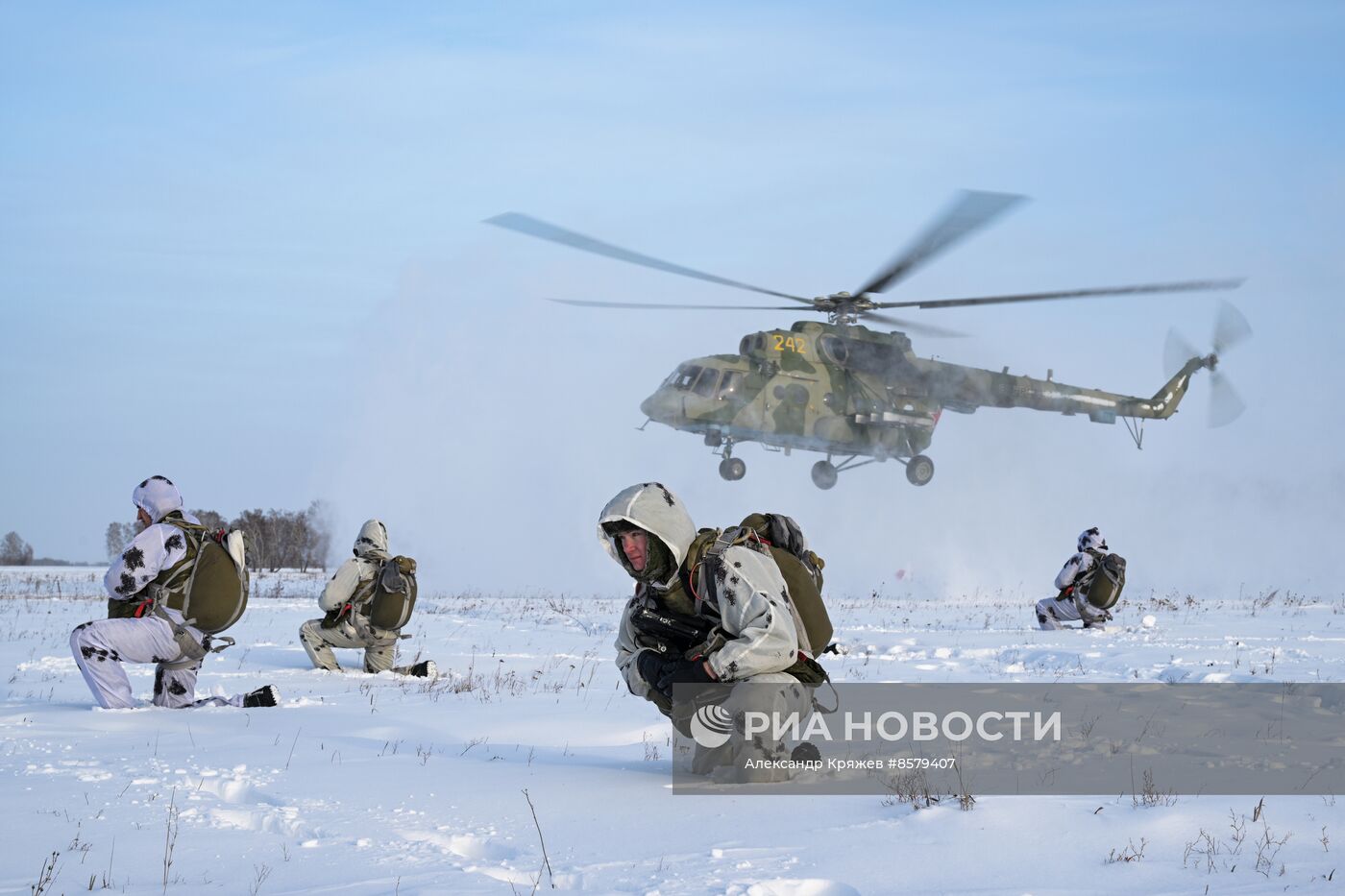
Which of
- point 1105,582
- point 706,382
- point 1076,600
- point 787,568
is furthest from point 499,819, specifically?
point 706,382

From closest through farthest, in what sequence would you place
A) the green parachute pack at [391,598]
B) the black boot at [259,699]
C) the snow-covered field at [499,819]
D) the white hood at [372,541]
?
the snow-covered field at [499,819] < the black boot at [259,699] < the green parachute pack at [391,598] < the white hood at [372,541]

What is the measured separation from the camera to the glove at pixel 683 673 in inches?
211

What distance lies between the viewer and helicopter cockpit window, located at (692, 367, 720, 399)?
22297 mm

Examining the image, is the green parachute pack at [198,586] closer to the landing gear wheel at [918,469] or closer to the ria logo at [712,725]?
the ria logo at [712,725]

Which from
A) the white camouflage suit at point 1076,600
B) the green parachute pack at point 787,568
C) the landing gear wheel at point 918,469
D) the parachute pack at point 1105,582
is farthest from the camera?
the landing gear wheel at point 918,469

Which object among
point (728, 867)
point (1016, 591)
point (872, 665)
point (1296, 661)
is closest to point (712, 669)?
point (728, 867)

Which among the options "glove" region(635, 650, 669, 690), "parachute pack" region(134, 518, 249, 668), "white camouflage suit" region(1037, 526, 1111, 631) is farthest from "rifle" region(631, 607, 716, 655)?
"white camouflage suit" region(1037, 526, 1111, 631)

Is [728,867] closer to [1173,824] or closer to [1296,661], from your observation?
[1173,824]

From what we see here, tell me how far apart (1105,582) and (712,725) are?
10.5m

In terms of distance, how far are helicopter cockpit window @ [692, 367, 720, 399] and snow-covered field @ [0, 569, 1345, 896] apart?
1323 centimetres

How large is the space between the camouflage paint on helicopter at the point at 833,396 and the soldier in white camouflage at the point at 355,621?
11714 mm

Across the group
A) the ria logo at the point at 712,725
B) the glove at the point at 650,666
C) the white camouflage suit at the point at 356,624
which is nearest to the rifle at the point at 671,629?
the glove at the point at 650,666

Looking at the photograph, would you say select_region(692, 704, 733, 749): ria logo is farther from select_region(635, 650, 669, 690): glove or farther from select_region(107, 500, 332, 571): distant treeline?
select_region(107, 500, 332, 571): distant treeline

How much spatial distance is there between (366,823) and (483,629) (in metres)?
11.7
